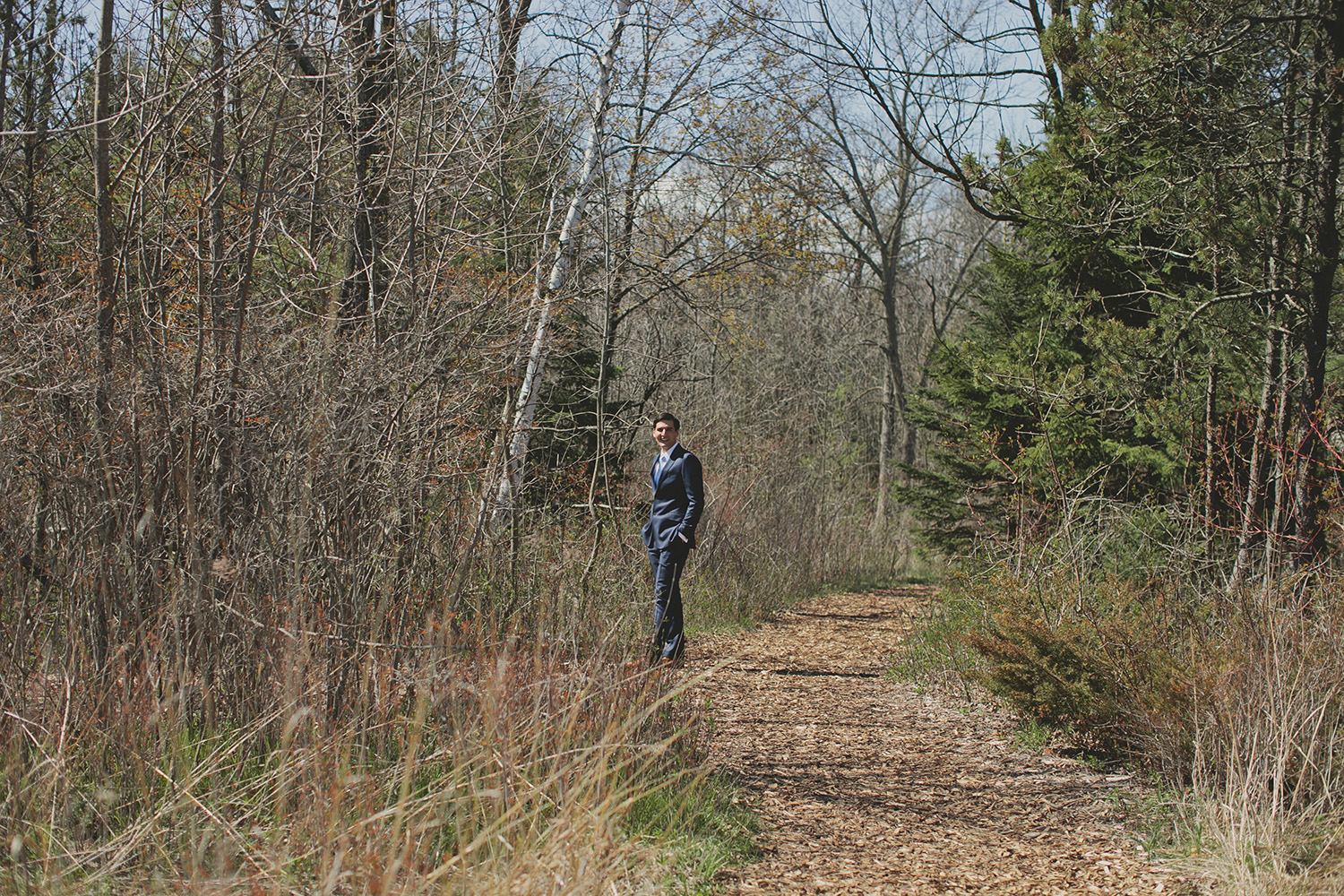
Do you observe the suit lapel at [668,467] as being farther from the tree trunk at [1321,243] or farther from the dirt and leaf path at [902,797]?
the tree trunk at [1321,243]

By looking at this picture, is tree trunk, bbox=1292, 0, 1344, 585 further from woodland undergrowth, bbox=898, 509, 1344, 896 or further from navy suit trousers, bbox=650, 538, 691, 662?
navy suit trousers, bbox=650, 538, 691, 662

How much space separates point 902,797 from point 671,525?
2.37 m

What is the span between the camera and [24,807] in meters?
2.96

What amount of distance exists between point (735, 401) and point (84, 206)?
806cm

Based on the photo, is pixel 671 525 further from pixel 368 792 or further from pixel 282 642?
pixel 368 792

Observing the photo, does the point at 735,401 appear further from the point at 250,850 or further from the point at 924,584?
the point at 250,850

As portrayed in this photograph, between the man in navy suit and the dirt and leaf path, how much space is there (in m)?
0.56

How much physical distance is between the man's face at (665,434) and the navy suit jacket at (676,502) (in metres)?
0.06

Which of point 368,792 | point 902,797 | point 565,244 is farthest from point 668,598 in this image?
point 368,792

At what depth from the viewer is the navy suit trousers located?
19.9 ft

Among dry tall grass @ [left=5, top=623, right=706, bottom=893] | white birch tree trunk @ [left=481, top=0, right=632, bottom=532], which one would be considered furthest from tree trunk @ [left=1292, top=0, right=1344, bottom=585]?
white birch tree trunk @ [left=481, top=0, right=632, bottom=532]

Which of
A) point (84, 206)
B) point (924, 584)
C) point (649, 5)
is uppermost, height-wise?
point (649, 5)

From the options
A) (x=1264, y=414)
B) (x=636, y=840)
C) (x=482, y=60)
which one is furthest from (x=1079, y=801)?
(x=482, y=60)

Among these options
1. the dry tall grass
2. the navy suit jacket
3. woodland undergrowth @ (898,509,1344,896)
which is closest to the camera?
the dry tall grass
